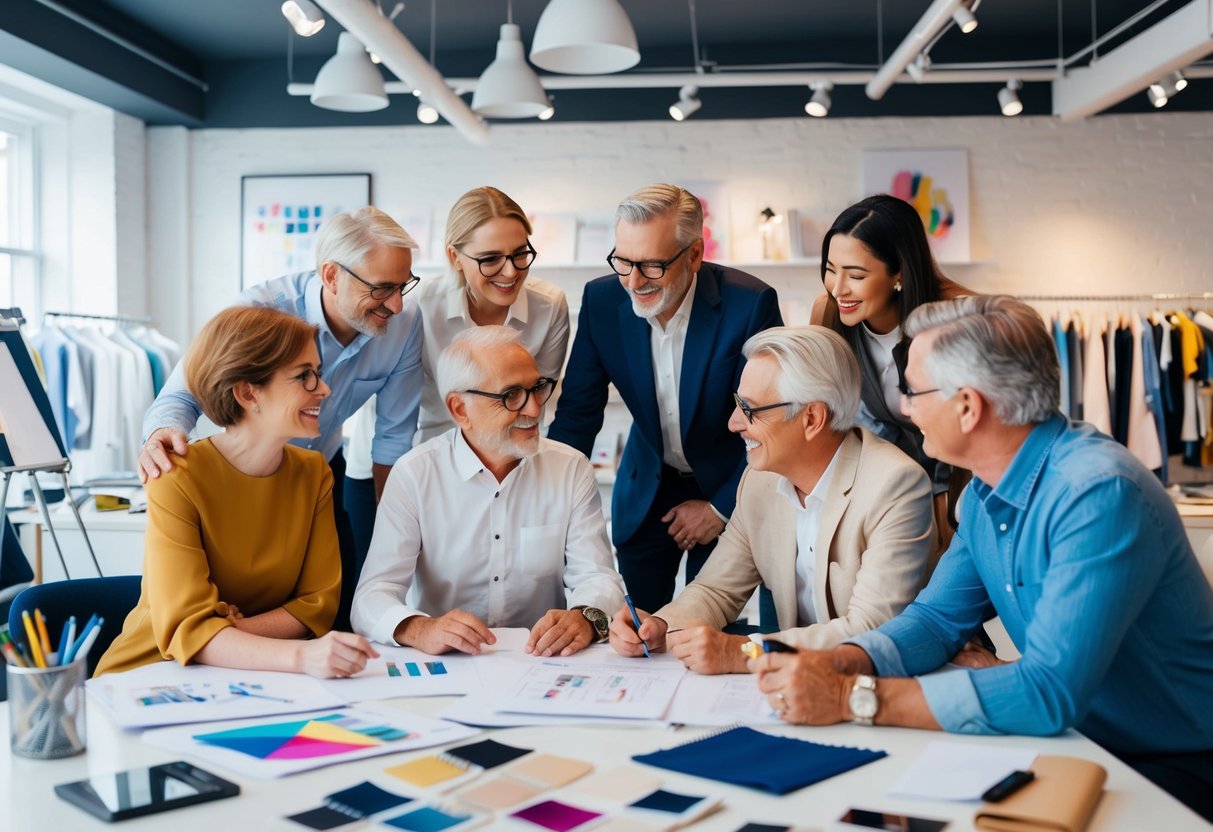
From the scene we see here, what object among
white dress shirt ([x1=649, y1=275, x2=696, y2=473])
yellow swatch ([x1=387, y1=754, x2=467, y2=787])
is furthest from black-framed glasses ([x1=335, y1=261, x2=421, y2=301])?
yellow swatch ([x1=387, y1=754, x2=467, y2=787])

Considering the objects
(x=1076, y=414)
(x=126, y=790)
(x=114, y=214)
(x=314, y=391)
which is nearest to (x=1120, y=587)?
(x=126, y=790)

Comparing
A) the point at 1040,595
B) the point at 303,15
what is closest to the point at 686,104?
the point at 303,15

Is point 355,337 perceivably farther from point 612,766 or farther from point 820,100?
point 820,100

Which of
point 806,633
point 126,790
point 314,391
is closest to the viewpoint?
point 126,790

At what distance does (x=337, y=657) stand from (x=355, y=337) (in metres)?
1.30

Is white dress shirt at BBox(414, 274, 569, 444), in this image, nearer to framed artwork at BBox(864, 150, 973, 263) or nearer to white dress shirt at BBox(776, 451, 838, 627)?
white dress shirt at BBox(776, 451, 838, 627)

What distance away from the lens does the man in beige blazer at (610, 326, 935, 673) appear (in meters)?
2.34

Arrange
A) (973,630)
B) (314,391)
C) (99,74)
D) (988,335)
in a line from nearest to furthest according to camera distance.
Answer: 1. (988,335)
2. (973,630)
3. (314,391)
4. (99,74)

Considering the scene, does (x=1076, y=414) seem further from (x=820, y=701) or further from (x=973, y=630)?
(x=820, y=701)

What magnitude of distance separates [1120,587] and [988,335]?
0.45m

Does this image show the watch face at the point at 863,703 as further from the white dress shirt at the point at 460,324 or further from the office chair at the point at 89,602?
the white dress shirt at the point at 460,324

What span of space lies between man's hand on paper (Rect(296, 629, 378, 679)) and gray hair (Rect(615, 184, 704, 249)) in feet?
4.41

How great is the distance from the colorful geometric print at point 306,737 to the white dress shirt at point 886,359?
5.38 feet

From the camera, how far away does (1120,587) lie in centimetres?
168
